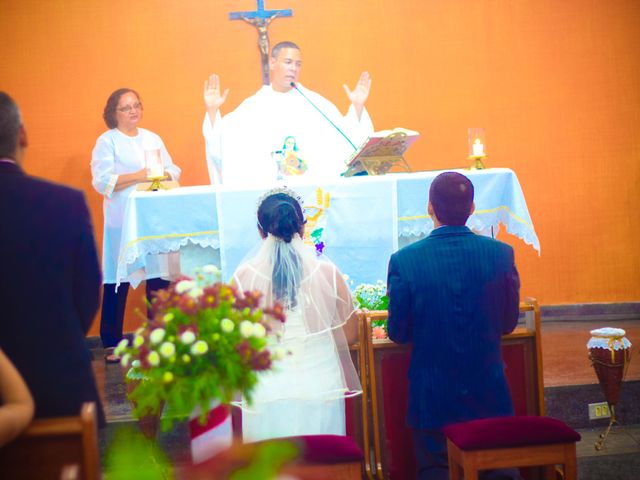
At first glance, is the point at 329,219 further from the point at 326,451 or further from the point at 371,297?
the point at 326,451

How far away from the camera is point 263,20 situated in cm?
723

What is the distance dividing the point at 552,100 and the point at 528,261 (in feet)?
4.55

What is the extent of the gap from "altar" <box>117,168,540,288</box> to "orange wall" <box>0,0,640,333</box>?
6.86 ft

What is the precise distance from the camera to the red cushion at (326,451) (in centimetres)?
292

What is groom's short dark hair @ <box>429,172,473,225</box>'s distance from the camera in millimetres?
3406

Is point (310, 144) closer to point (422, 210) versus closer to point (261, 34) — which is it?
point (422, 210)

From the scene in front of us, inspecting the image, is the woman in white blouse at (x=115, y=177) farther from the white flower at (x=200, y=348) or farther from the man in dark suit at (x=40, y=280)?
the white flower at (x=200, y=348)

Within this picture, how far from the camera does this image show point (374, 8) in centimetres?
748

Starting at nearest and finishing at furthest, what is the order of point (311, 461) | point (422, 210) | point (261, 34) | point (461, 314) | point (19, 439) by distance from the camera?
point (19, 439) < point (311, 461) < point (461, 314) < point (422, 210) < point (261, 34)

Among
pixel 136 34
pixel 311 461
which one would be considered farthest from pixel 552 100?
pixel 311 461

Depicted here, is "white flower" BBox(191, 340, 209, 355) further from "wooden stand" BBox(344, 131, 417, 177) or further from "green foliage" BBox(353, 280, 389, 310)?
"wooden stand" BBox(344, 131, 417, 177)

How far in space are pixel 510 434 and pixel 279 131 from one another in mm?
3550

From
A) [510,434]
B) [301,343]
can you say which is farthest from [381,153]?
[510,434]

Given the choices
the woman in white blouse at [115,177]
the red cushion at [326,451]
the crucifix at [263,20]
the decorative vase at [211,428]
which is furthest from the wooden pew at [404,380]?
the crucifix at [263,20]
